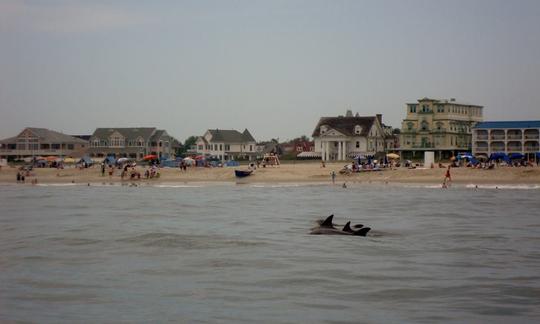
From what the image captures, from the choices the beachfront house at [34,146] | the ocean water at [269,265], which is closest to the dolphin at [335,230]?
the ocean water at [269,265]

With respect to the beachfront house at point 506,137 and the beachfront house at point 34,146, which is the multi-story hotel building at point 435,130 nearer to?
the beachfront house at point 506,137

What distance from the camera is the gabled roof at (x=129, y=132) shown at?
11062 cm

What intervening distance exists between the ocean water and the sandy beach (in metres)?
20.3

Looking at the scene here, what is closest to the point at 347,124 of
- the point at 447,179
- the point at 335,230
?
the point at 447,179

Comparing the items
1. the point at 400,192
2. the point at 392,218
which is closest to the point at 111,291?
the point at 392,218

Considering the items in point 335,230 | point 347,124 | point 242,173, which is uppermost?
point 347,124

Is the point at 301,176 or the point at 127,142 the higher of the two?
the point at 127,142

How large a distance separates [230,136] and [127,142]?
1594cm

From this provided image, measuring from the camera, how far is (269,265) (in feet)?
67.8

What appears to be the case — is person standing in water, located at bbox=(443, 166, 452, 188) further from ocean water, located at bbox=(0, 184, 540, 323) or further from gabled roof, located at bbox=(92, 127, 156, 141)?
gabled roof, located at bbox=(92, 127, 156, 141)

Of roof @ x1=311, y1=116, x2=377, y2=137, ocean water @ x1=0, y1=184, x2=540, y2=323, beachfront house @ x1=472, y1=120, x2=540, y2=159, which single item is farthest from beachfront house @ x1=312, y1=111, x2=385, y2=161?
ocean water @ x1=0, y1=184, x2=540, y2=323

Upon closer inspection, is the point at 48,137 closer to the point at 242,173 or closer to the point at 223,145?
the point at 223,145

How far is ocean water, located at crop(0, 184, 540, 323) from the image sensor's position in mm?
15203

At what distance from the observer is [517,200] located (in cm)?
4291
